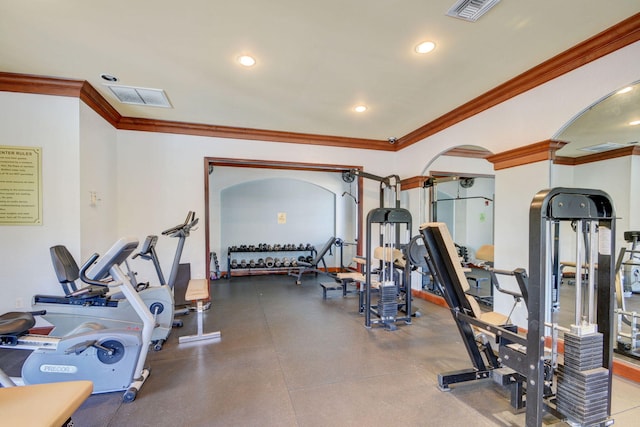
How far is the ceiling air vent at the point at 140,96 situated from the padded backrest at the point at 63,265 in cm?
195

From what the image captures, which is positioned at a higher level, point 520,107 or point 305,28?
point 305,28

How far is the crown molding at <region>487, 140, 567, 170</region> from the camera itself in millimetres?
2926

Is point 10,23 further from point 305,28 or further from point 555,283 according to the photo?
point 555,283

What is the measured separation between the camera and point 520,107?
3.22 metres

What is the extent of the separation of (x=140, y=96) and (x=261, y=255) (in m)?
4.64

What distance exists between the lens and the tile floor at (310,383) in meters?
1.95

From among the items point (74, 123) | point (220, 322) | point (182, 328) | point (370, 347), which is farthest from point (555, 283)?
point (74, 123)

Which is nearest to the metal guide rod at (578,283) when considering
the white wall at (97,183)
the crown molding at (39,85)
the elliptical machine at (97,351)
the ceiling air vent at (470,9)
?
the ceiling air vent at (470,9)

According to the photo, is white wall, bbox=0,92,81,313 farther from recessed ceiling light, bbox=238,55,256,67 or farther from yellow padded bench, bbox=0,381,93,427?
yellow padded bench, bbox=0,381,93,427

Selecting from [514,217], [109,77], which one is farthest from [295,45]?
[514,217]

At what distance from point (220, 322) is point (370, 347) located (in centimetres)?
202

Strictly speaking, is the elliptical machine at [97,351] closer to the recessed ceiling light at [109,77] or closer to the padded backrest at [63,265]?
the padded backrest at [63,265]

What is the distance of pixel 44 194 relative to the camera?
327 centimetres

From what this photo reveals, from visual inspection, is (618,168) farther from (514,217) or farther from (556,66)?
(556,66)
